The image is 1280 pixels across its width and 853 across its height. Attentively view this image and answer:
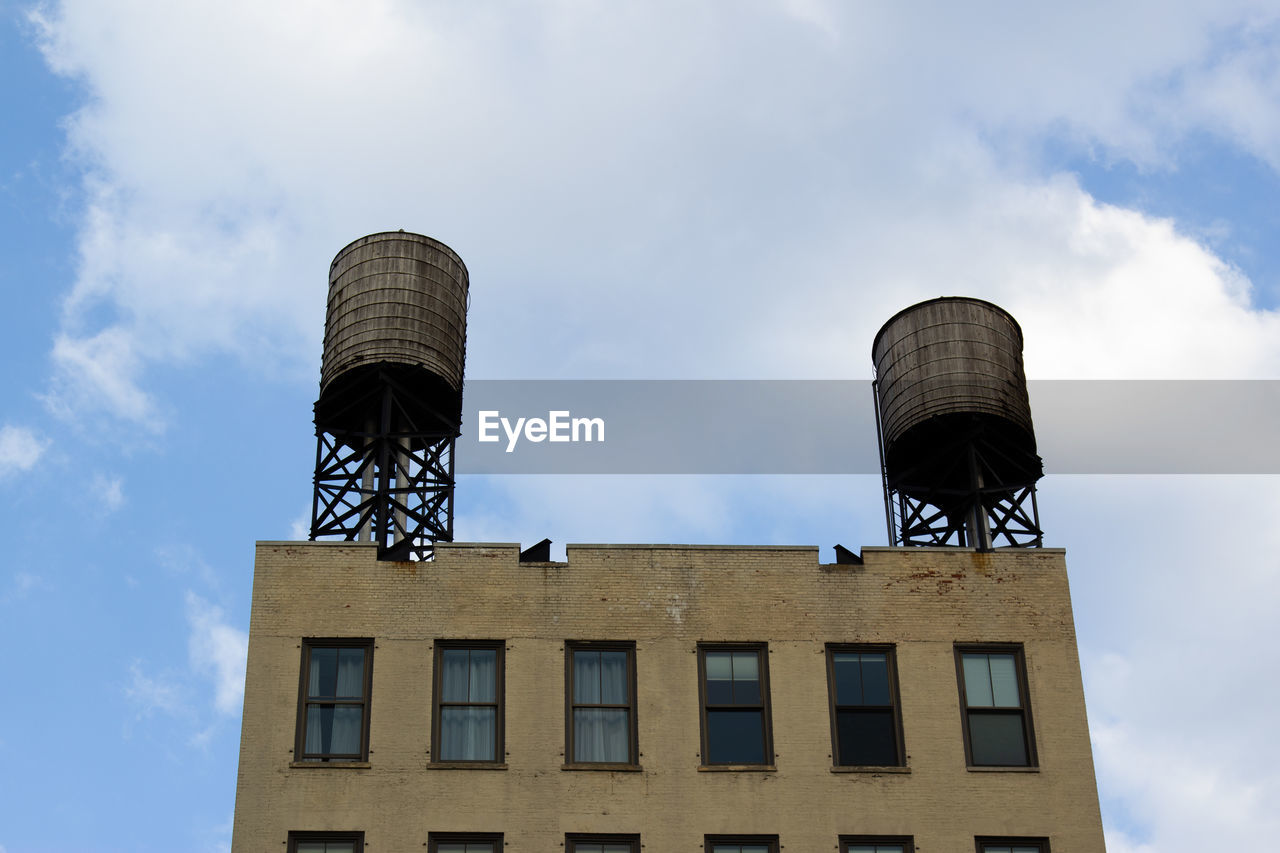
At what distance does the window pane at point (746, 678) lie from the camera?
2656cm

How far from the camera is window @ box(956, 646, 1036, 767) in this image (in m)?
26.5

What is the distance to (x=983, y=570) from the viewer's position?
2802 cm

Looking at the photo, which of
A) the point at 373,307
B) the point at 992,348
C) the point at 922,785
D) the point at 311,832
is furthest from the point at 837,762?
the point at 373,307

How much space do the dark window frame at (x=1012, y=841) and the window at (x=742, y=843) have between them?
10.4ft

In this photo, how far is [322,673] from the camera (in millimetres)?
26266

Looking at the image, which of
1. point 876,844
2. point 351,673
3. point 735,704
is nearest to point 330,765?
point 351,673

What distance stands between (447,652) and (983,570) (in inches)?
361

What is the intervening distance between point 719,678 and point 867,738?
2.55 m

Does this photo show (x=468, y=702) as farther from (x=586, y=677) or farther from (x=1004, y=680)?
(x=1004, y=680)

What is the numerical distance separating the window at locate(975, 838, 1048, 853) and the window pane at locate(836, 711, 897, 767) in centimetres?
186

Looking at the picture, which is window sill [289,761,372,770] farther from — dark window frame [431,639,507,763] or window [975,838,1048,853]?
window [975,838,1048,853]

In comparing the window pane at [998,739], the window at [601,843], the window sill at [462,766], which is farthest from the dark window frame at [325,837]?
the window pane at [998,739]

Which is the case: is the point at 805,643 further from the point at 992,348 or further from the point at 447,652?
the point at 992,348

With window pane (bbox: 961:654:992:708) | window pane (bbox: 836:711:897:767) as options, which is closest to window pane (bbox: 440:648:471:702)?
window pane (bbox: 836:711:897:767)
